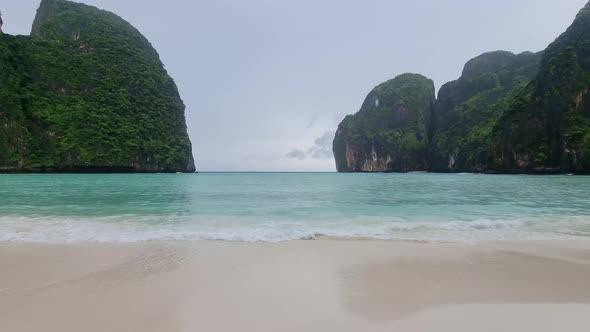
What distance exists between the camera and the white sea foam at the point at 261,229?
5.63m

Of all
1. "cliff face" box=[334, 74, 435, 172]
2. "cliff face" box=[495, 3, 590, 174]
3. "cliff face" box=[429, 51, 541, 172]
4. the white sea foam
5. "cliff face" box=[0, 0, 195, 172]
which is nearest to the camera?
the white sea foam

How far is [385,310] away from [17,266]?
433cm

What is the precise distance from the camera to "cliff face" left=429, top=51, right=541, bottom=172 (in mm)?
94812

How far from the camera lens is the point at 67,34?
251ft

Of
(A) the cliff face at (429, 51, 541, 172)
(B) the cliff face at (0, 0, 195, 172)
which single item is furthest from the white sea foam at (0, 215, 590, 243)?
(A) the cliff face at (429, 51, 541, 172)

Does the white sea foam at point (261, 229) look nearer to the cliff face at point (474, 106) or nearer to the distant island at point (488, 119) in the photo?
the distant island at point (488, 119)

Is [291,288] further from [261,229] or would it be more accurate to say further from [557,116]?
[557,116]

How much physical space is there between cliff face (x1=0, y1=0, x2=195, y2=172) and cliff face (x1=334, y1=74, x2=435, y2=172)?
76.9 meters

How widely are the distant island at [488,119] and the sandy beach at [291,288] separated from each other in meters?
64.6

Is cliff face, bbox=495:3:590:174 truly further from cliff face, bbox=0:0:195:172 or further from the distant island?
cliff face, bbox=0:0:195:172

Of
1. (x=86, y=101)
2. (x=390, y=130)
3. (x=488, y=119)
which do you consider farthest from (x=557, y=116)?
(x=86, y=101)

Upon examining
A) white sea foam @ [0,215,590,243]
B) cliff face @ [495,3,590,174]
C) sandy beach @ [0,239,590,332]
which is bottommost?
white sea foam @ [0,215,590,243]

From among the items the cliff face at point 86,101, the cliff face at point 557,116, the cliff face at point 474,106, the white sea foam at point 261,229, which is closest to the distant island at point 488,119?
the cliff face at point 557,116

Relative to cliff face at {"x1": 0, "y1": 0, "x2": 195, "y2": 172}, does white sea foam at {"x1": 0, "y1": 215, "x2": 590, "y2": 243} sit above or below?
below
